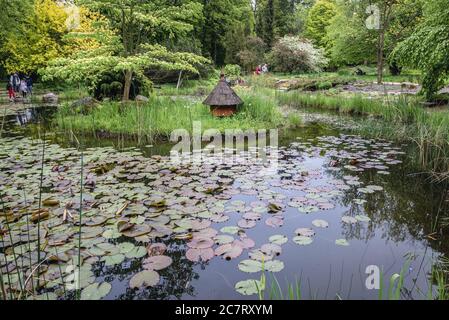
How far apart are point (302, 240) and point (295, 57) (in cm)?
2175

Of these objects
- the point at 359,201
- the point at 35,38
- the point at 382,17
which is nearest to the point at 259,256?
the point at 359,201

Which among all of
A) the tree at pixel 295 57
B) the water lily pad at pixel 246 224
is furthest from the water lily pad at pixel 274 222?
the tree at pixel 295 57

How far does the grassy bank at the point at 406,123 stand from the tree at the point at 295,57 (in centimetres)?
1272

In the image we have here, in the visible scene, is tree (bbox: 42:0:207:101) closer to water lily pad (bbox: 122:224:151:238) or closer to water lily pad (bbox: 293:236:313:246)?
water lily pad (bbox: 122:224:151:238)

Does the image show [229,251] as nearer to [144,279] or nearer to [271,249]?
[271,249]

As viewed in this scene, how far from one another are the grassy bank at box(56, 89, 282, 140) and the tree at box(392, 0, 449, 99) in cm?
289

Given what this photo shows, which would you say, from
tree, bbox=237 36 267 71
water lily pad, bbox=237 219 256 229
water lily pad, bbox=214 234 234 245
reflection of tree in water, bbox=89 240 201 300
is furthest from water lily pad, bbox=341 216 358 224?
tree, bbox=237 36 267 71

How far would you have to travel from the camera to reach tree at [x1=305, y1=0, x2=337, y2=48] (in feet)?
93.8

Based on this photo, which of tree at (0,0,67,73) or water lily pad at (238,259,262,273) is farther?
tree at (0,0,67,73)

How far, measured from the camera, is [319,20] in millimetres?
29016

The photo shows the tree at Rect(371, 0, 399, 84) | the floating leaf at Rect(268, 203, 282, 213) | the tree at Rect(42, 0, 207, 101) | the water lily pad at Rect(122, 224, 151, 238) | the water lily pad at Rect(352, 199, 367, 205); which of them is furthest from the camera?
the tree at Rect(371, 0, 399, 84)

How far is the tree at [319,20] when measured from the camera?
2859 centimetres
